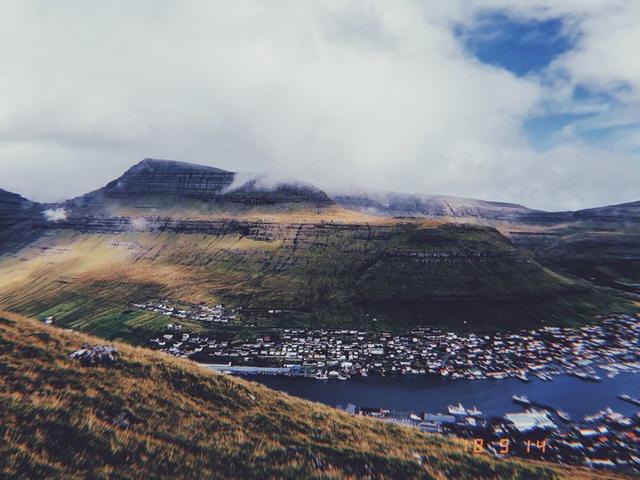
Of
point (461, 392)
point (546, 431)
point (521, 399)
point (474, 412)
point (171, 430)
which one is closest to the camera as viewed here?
point (171, 430)

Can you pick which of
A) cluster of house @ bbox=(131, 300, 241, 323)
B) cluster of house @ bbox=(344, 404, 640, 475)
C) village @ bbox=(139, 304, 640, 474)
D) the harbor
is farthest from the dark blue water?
cluster of house @ bbox=(131, 300, 241, 323)

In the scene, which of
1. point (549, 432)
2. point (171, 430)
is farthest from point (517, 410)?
point (171, 430)

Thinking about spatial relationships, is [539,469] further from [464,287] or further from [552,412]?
[464,287]

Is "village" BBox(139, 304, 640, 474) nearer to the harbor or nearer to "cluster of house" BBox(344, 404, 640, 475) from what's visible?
"cluster of house" BBox(344, 404, 640, 475)

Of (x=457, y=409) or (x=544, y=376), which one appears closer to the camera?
(x=457, y=409)

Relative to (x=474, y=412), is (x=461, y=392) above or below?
below

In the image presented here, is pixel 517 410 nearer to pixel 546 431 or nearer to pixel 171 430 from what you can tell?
pixel 546 431

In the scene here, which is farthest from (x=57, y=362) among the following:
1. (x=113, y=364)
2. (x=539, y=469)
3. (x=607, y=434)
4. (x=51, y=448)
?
(x=607, y=434)
